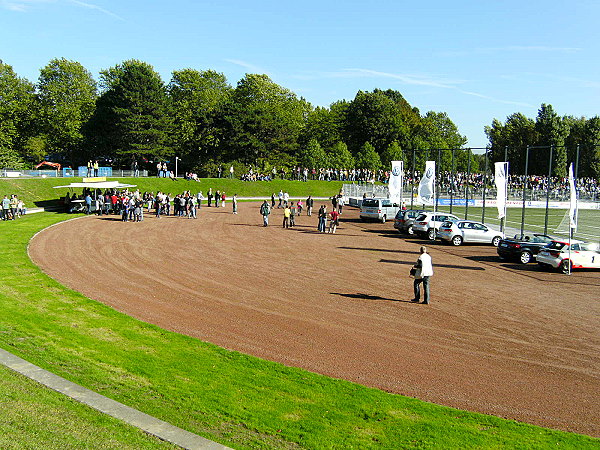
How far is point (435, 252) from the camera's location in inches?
1106

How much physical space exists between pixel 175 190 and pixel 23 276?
44.7 meters

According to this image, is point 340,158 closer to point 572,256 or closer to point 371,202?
point 371,202

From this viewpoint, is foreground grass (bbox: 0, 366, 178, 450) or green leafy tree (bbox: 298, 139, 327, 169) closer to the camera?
foreground grass (bbox: 0, 366, 178, 450)

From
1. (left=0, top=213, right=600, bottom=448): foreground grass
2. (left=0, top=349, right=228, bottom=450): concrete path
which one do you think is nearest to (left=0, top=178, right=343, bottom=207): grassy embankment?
(left=0, top=213, right=600, bottom=448): foreground grass

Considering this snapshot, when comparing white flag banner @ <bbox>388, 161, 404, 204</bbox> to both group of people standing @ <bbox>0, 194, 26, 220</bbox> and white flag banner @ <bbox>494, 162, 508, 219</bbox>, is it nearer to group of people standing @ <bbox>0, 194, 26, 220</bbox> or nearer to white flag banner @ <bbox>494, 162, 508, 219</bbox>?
Answer: white flag banner @ <bbox>494, 162, 508, 219</bbox>

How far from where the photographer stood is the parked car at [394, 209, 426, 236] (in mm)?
35344

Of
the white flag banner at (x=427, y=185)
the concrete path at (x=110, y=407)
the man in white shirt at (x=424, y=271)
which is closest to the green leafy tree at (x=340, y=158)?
the white flag banner at (x=427, y=185)

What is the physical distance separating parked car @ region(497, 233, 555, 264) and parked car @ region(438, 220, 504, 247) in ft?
15.0

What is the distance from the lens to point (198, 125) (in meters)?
81.2

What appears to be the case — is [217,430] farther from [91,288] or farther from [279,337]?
[91,288]

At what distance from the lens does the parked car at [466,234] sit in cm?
3086

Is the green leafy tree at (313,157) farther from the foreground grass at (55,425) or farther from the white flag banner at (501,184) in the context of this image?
the foreground grass at (55,425)

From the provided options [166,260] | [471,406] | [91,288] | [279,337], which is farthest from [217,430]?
[166,260]

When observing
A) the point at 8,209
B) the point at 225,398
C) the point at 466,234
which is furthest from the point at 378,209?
the point at 225,398
